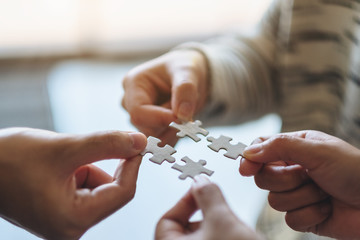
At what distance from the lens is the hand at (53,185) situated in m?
0.60

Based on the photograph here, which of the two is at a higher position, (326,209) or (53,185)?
(53,185)

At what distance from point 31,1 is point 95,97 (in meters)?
0.80

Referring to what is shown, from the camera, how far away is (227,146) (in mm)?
734

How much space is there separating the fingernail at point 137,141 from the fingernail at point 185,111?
15 cm

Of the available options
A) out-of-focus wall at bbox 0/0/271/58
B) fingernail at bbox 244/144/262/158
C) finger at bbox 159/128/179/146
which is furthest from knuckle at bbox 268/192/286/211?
out-of-focus wall at bbox 0/0/271/58

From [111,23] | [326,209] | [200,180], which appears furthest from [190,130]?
[111,23]

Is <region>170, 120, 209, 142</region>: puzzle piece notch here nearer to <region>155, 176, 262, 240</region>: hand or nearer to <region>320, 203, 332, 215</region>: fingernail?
<region>155, 176, 262, 240</region>: hand

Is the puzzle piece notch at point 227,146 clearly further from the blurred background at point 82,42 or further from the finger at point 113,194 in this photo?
the blurred background at point 82,42

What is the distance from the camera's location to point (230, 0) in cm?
221

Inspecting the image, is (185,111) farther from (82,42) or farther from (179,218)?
(82,42)

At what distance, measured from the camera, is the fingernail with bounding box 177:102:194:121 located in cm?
83

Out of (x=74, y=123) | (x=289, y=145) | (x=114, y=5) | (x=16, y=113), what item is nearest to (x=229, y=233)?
(x=289, y=145)

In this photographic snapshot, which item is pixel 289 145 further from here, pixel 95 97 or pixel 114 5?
pixel 114 5

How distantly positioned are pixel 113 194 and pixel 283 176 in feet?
1.01
